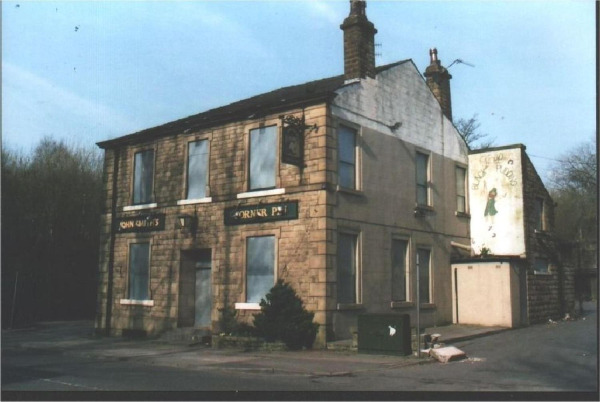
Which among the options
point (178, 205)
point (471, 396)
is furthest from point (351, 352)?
point (178, 205)

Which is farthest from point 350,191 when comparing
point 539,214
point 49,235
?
point 49,235

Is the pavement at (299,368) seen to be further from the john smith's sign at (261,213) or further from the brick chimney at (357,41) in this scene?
the brick chimney at (357,41)

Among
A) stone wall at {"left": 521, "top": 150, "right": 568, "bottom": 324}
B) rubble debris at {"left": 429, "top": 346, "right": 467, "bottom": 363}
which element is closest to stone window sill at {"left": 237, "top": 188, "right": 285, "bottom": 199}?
rubble debris at {"left": 429, "top": 346, "right": 467, "bottom": 363}

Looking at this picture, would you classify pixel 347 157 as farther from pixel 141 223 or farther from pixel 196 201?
pixel 141 223

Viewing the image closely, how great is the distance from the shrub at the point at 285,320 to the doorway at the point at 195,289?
356cm

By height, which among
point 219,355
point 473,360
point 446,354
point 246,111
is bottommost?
point 219,355

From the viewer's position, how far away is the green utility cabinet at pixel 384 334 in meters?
14.6

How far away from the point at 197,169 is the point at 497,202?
11469 mm

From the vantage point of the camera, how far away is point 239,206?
1883 cm

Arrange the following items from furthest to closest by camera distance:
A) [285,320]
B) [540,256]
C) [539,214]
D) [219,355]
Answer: [539,214] < [540,256] < [285,320] < [219,355]

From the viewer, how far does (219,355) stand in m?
15.4

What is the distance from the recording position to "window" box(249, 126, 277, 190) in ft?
60.8

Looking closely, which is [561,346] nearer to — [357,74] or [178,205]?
[357,74]

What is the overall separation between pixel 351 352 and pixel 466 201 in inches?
411
